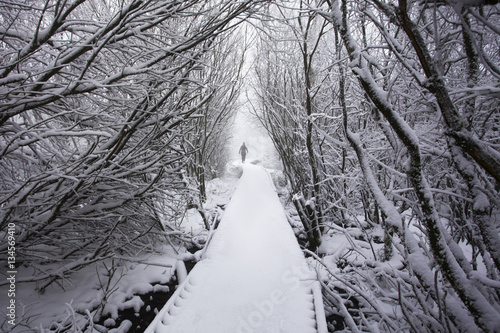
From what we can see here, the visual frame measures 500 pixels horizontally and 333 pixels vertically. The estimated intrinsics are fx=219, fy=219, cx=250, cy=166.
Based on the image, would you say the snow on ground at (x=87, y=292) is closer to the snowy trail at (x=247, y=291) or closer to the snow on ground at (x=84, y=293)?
the snow on ground at (x=84, y=293)

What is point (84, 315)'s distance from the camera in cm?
235

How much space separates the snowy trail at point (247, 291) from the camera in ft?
6.97

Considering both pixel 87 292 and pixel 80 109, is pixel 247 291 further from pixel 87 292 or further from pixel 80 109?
pixel 80 109

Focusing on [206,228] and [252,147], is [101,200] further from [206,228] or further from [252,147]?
[252,147]

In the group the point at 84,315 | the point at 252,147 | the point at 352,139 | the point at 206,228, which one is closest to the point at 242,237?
the point at 206,228

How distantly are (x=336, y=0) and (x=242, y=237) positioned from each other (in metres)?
3.68

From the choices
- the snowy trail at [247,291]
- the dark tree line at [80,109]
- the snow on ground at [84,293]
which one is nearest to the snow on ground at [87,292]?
the snow on ground at [84,293]

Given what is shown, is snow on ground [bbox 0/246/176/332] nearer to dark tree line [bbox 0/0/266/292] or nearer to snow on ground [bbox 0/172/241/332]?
snow on ground [bbox 0/172/241/332]

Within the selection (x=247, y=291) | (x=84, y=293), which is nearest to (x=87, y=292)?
(x=84, y=293)

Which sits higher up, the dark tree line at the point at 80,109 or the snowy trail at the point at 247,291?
the dark tree line at the point at 80,109

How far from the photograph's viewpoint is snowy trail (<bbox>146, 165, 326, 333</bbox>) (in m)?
2.12

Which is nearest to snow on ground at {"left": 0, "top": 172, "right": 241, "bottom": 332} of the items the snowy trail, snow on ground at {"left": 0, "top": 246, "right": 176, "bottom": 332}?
snow on ground at {"left": 0, "top": 246, "right": 176, "bottom": 332}

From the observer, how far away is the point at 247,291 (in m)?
2.63

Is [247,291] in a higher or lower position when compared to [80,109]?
lower
